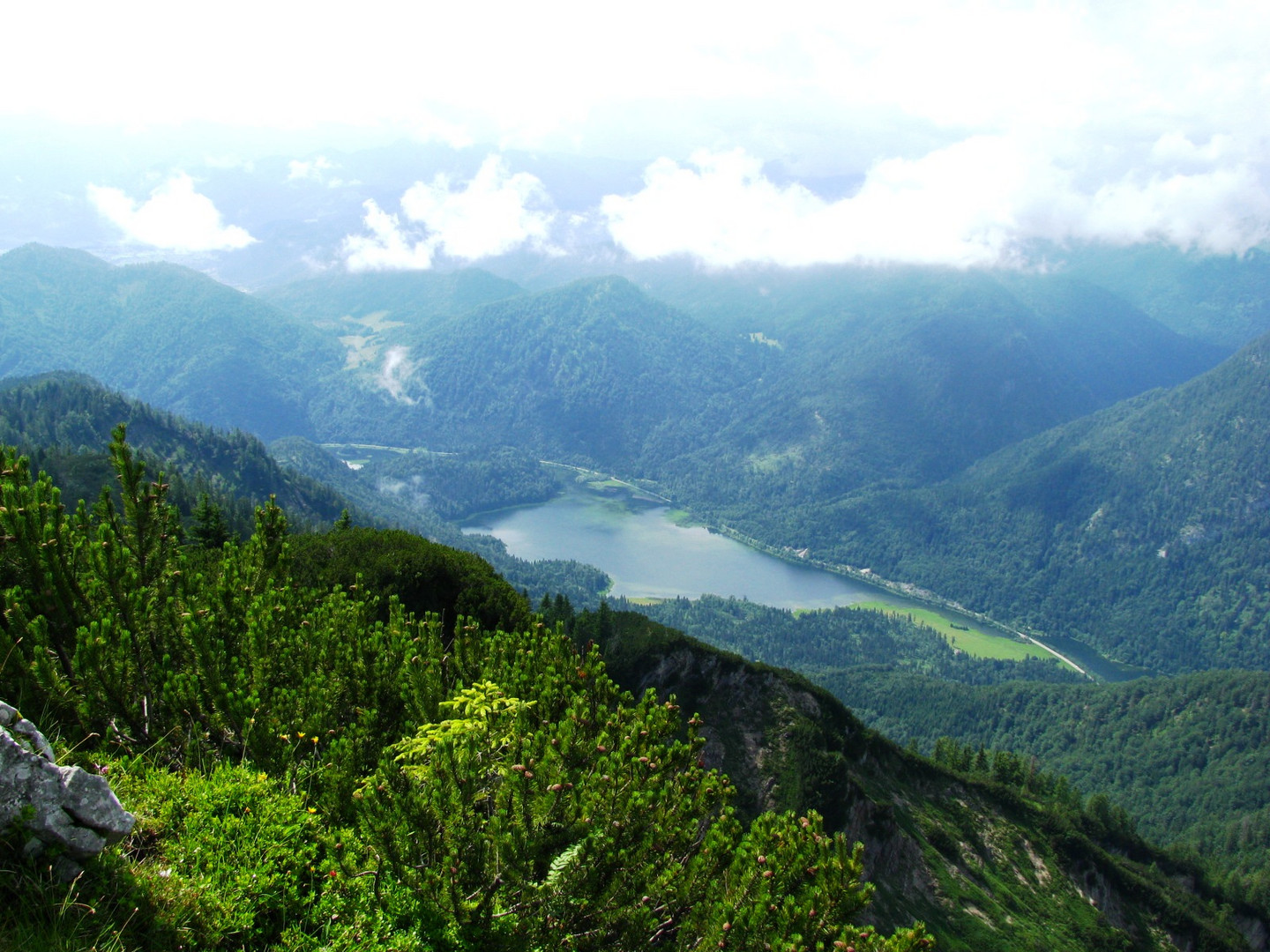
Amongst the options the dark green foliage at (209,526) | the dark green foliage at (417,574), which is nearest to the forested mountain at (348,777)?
the dark green foliage at (417,574)

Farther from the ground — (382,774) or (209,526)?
(382,774)

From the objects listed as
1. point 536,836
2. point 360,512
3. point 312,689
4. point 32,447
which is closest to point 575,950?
point 536,836

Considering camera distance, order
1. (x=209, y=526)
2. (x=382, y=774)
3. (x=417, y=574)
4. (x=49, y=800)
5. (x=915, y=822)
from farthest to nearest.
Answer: (x=915, y=822) → (x=209, y=526) → (x=417, y=574) → (x=382, y=774) → (x=49, y=800)

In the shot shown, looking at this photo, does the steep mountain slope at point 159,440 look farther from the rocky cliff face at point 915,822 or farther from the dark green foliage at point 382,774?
the dark green foliage at point 382,774

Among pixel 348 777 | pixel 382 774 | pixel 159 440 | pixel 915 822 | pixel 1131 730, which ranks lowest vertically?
pixel 1131 730

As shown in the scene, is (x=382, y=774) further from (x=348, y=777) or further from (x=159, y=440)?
(x=159, y=440)

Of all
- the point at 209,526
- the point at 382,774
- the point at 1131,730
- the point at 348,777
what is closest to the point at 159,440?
the point at 209,526

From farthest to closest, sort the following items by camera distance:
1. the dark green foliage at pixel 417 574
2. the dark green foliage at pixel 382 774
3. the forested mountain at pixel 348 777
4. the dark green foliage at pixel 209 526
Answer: the dark green foliage at pixel 209 526 < the dark green foliage at pixel 417 574 < the dark green foliage at pixel 382 774 < the forested mountain at pixel 348 777
